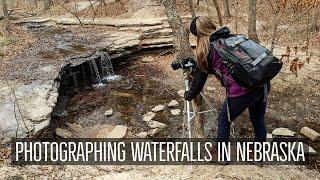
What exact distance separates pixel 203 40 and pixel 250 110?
3.52ft

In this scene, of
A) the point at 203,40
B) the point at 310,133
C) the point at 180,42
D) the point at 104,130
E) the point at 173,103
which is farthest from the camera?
the point at 173,103

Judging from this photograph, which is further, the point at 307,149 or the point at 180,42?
the point at 307,149

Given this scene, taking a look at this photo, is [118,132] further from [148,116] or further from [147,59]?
[147,59]

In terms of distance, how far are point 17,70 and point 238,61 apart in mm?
6956

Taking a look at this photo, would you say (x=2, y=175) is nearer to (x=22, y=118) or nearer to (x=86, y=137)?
(x=22, y=118)

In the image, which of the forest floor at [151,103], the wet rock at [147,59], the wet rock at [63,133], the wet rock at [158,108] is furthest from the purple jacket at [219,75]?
the wet rock at [147,59]

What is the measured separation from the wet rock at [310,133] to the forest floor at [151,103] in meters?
0.14

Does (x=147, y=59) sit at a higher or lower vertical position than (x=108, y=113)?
higher

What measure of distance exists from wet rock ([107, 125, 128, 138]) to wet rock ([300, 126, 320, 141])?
10.9 feet

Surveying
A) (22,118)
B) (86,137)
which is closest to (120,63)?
(86,137)

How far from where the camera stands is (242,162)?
437 cm

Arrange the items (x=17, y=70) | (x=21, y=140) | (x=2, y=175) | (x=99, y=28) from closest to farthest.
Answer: (x=2, y=175) → (x=21, y=140) → (x=17, y=70) → (x=99, y=28)

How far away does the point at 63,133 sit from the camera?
20.9 ft

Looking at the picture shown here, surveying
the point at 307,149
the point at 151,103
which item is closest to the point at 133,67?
the point at 151,103
